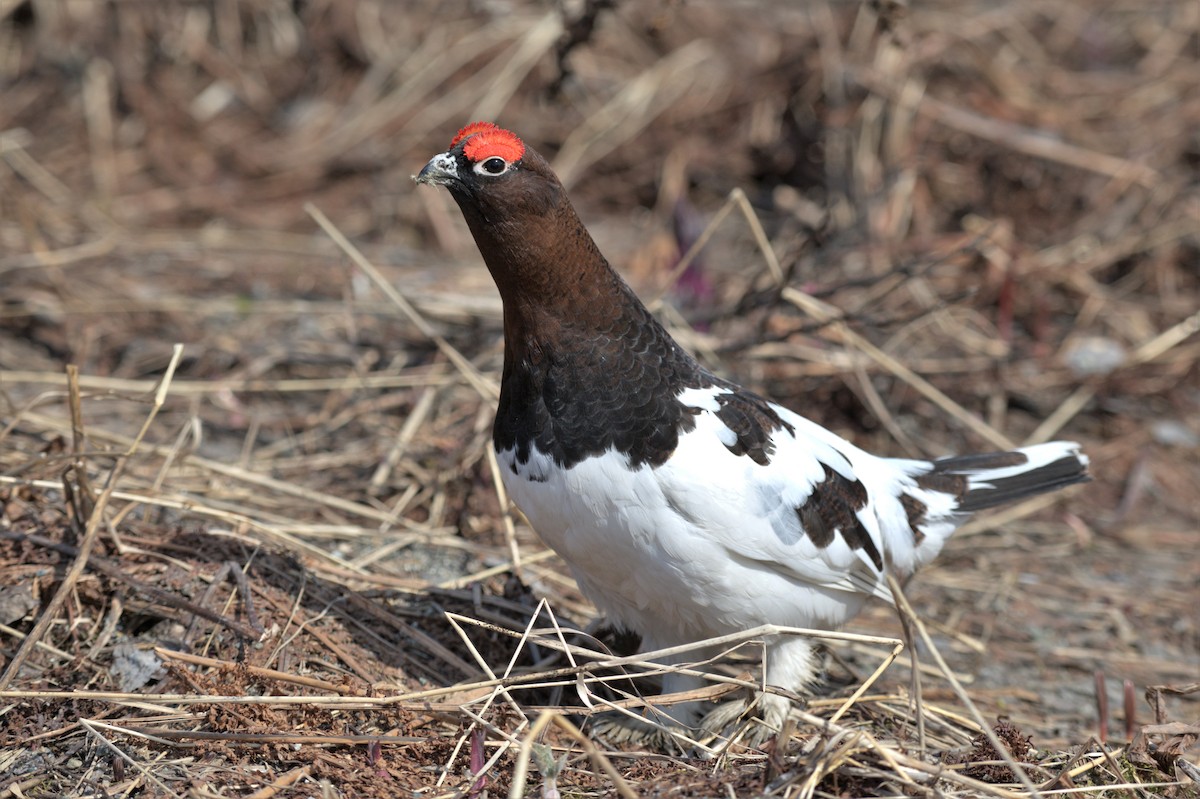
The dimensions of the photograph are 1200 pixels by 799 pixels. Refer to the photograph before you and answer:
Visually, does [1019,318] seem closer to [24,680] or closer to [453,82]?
[453,82]

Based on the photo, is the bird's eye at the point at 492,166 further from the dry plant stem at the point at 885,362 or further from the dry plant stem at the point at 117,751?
the dry plant stem at the point at 885,362

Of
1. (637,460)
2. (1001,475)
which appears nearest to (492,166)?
(637,460)

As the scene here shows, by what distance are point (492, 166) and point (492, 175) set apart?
22 mm

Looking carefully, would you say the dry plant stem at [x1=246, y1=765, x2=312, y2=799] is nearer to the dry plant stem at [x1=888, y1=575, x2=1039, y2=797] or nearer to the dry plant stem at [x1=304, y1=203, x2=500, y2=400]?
the dry plant stem at [x1=888, y1=575, x2=1039, y2=797]

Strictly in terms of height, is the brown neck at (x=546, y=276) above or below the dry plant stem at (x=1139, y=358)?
above

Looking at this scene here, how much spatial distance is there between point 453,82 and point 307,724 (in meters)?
5.29

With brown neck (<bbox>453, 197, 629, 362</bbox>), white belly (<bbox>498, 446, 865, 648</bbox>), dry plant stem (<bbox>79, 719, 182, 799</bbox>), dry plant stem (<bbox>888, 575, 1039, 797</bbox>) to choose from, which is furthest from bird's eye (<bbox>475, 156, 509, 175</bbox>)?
dry plant stem (<bbox>79, 719, 182, 799</bbox>)

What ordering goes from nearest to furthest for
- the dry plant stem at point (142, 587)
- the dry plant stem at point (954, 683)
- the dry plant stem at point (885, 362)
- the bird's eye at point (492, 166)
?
1. the dry plant stem at point (954, 683)
2. the bird's eye at point (492, 166)
3. the dry plant stem at point (142, 587)
4. the dry plant stem at point (885, 362)

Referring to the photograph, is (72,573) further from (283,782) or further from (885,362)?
(885,362)

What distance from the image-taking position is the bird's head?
2.91m

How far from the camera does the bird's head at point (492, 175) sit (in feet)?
9.56

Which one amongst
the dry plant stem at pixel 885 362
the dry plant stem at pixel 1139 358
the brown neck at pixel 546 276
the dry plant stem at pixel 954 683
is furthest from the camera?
the dry plant stem at pixel 1139 358

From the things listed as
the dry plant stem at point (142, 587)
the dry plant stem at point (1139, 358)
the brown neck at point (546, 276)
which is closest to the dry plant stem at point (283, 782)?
the dry plant stem at point (142, 587)

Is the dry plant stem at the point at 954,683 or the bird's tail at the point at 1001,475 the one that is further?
the bird's tail at the point at 1001,475
